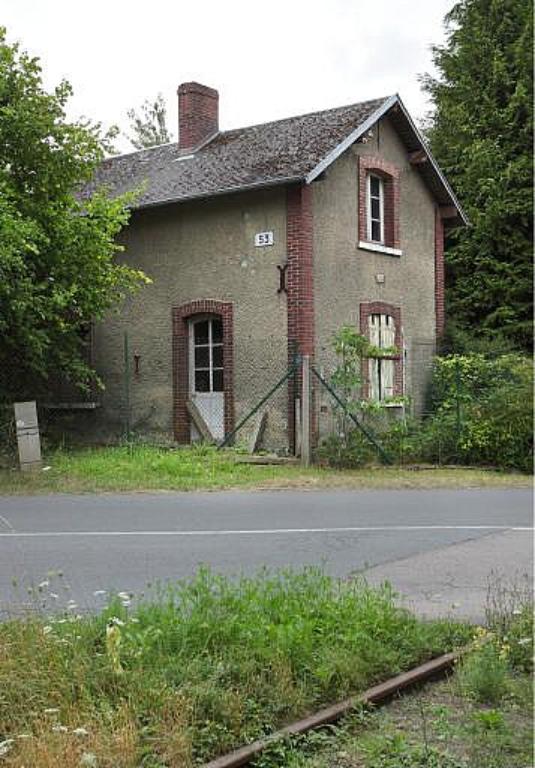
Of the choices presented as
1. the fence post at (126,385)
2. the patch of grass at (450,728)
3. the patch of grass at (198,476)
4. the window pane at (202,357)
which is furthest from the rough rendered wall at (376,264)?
the patch of grass at (450,728)

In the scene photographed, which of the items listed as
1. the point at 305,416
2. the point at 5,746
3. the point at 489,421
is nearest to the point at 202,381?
the point at 305,416

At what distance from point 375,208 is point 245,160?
3.30m

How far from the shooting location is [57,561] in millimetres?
8906

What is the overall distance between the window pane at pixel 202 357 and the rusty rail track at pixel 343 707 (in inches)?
640

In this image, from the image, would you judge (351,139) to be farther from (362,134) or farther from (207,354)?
(207,354)

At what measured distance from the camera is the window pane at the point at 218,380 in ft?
69.7

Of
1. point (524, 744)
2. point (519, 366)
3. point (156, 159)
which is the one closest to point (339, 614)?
point (524, 744)

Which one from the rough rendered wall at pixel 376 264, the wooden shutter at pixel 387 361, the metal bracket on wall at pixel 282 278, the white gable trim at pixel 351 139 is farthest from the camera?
the wooden shutter at pixel 387 361

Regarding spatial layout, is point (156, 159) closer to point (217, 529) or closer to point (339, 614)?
point (217, 529)

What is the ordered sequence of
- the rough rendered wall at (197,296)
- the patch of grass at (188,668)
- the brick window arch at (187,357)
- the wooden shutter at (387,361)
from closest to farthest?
the patch of grass at (188,668) < the rough rendered wall at (197,296) < the brick window arch at (187,357) < the wooden shutter at (387,361)

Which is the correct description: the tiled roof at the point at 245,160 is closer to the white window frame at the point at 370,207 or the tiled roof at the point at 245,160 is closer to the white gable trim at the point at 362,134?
the white gable trim at the point at 362,134

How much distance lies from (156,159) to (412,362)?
8.23 meters

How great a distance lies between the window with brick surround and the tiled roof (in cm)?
145

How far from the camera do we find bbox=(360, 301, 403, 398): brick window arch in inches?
841
